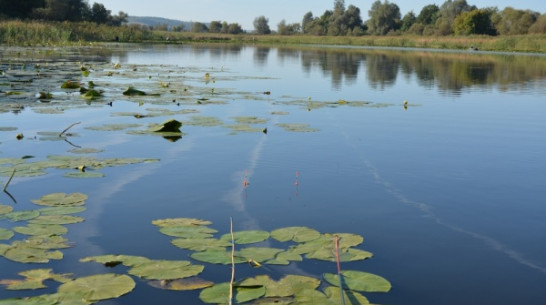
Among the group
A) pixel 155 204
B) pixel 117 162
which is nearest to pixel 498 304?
pixel 155 204

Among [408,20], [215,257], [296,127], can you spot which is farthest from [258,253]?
[408,20]

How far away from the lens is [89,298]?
7.62 ft

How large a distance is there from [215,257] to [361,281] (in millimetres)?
725

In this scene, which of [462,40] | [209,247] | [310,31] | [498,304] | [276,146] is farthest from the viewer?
[310,31]

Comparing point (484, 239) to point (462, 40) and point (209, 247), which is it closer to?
point (209, 247)

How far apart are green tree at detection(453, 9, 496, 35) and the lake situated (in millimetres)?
63642

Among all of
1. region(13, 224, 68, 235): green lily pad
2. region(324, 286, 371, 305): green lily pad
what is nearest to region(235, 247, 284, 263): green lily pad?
region(324, 286, 371, 305): green lily pad

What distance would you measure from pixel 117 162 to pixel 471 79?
47.0 ft

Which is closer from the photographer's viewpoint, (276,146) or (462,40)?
(276,146)

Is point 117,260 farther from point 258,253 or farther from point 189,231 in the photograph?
point 258,253

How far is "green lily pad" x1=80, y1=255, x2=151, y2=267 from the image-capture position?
9.00 feet

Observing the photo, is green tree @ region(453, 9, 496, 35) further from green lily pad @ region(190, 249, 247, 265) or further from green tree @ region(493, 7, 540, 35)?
green lily pad @ region(190, 249, 247, 265)

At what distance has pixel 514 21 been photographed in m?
70.4

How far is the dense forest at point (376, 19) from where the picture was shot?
42938 mm
